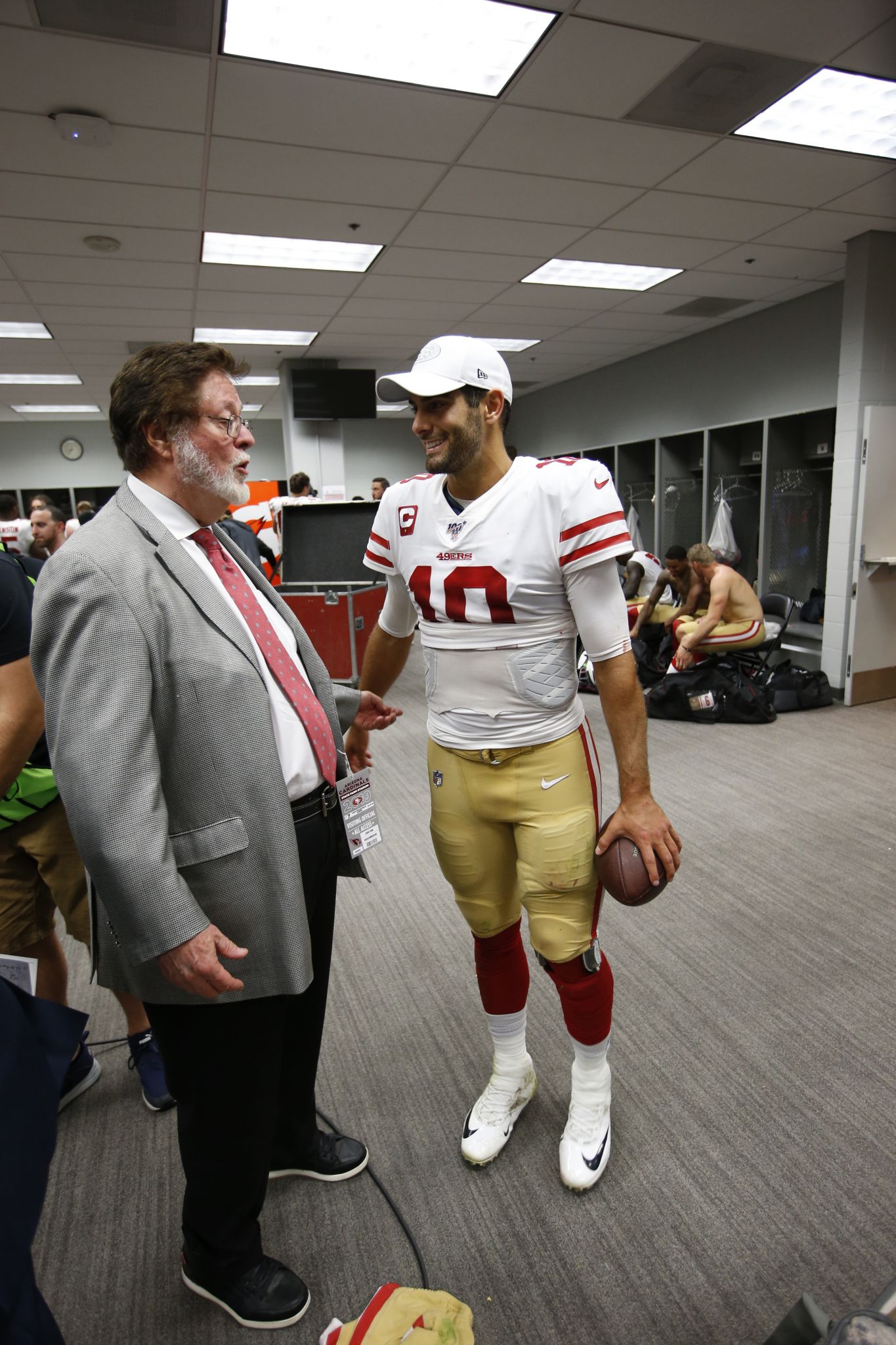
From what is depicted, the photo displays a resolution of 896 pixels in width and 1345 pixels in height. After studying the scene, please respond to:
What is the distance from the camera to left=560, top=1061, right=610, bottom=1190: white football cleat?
1.50m

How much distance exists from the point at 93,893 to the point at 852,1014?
1923mm

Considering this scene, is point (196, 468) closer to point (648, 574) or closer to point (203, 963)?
point (203, 963)

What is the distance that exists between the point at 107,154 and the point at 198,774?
11.1 ft

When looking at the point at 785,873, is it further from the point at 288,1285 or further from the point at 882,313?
the point at 882,313

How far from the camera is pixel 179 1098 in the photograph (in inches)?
47.0

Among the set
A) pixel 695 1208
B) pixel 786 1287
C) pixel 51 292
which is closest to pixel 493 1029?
pixel 695 1208

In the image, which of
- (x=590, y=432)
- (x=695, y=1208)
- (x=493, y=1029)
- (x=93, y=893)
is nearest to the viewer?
(x=93, y=893)

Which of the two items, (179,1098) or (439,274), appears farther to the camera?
(439,274)

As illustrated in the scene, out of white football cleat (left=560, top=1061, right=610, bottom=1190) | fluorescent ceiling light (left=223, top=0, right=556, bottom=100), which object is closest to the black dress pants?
white football cleat (left=560, top=1061, right=610, bottom=1190)

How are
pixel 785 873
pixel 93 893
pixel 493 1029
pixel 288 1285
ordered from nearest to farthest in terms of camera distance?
pixel 93 893, pixel 288 1285, pixel 493 1029, pixel 785 873

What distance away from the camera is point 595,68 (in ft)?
8.86

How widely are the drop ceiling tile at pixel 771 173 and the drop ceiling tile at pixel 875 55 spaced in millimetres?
503

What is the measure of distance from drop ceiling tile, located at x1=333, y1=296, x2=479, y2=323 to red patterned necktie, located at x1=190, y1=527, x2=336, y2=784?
508cm

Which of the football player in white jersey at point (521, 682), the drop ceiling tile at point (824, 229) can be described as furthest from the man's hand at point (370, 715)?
the drop ceiling tile at point (824, 229)
